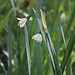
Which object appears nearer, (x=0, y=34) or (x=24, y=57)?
(x=24, y=57)

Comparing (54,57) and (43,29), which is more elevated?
(43,29)

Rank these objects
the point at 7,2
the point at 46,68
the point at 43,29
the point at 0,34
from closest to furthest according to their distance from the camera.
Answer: the point at 43,29 < the point at 46,68 < the point at 0,34 < the point at 7,2

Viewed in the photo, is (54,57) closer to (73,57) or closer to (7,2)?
(73,57)

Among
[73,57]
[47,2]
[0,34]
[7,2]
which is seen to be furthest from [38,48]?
[47,2]

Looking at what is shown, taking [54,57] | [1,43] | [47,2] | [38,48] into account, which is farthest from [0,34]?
[47,2]

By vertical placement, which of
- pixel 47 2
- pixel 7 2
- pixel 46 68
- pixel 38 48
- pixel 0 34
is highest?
pixel 47 2

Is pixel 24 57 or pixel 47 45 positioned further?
pixel 24 57

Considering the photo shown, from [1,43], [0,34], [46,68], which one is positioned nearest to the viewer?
[46,68]

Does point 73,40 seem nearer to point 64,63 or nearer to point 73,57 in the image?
point 64,63

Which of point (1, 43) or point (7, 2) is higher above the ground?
point (7, 2)
